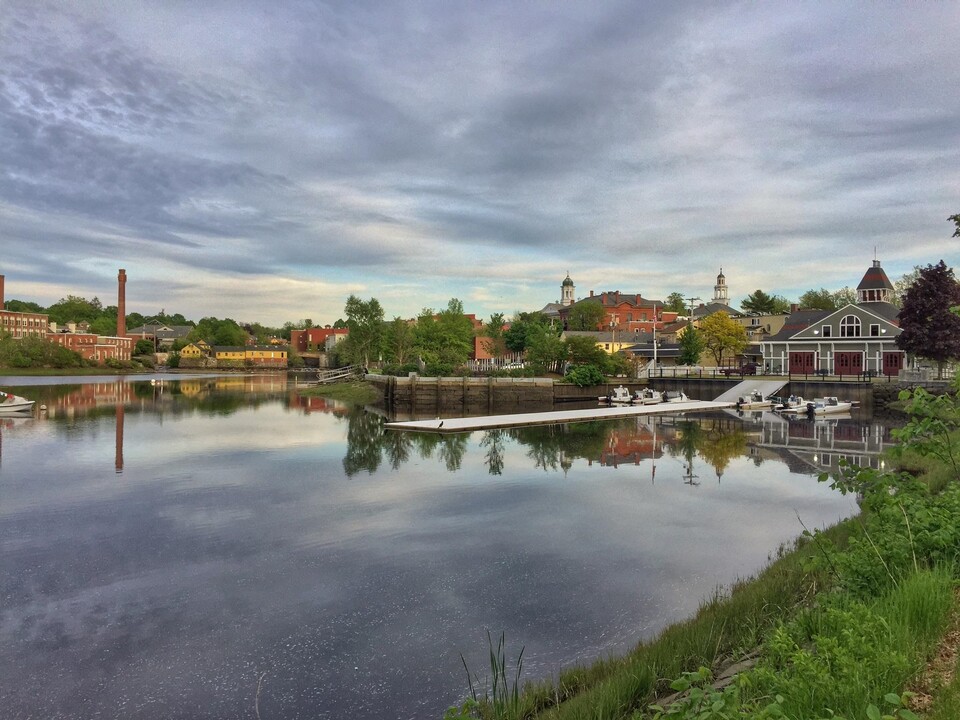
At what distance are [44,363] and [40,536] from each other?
11552 cm

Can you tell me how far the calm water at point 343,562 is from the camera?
8.26 metres

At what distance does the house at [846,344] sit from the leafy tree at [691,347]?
1027cm

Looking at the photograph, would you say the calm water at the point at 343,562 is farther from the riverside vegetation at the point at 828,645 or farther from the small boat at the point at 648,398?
the small boat at the point at 648,398

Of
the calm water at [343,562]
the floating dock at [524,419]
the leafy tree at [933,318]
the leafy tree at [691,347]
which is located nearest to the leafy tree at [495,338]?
the leafy tree at [691,347]

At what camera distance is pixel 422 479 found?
2162 cm

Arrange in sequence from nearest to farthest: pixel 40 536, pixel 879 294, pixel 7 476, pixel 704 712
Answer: pixel 704 712, pixel 40 536, pixel 7 476, pixel 879 294

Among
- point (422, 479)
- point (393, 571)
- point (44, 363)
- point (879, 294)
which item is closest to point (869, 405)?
point (879, 294)

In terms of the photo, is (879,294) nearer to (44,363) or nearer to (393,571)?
(393,571)

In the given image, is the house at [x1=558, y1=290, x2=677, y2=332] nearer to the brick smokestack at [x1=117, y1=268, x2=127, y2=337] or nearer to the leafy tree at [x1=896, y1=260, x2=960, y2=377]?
the leafy tree at [x1=896, y1=260, x2=960, y2=377]

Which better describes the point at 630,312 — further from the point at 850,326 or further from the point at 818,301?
the point at 850,326

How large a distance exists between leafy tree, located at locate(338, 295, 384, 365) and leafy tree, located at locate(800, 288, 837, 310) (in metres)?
73.5

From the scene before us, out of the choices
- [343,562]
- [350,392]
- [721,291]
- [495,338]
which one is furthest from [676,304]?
[343,562]

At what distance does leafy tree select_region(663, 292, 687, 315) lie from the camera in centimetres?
14412

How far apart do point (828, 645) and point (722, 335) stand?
77206 millimetres
